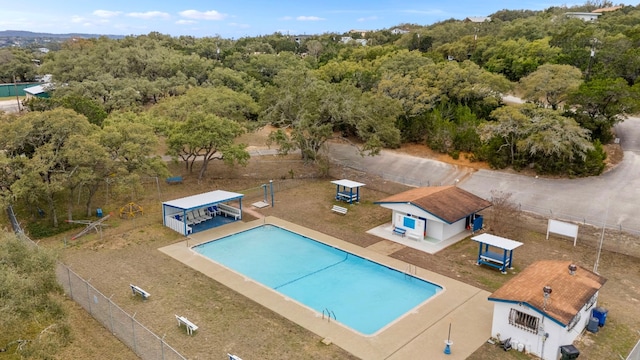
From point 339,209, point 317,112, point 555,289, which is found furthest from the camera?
point 317,112

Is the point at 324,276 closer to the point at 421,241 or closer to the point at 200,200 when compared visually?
the point at 421,241

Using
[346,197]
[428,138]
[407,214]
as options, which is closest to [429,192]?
[407,214]

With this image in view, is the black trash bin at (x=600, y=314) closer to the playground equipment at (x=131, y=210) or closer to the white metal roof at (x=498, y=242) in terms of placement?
the white metal roof at (x=498, y=242)

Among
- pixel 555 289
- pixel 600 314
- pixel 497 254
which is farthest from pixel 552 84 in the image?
pixel 555 289

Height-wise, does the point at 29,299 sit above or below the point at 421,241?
above

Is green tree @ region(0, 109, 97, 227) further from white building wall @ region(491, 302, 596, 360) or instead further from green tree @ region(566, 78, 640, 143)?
green tree @ region(566, 78, 640, 143)

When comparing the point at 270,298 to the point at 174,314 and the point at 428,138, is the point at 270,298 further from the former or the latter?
the point at 428,138

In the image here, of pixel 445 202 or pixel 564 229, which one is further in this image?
pixel 445 202

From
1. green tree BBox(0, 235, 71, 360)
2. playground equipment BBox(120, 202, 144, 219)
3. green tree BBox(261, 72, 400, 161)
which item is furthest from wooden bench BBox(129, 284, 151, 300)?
green tree BBox(261, 72, 400, 161)

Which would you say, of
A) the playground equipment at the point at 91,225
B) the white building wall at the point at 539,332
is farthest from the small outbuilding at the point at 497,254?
the playground equipment at the point at 91,225
